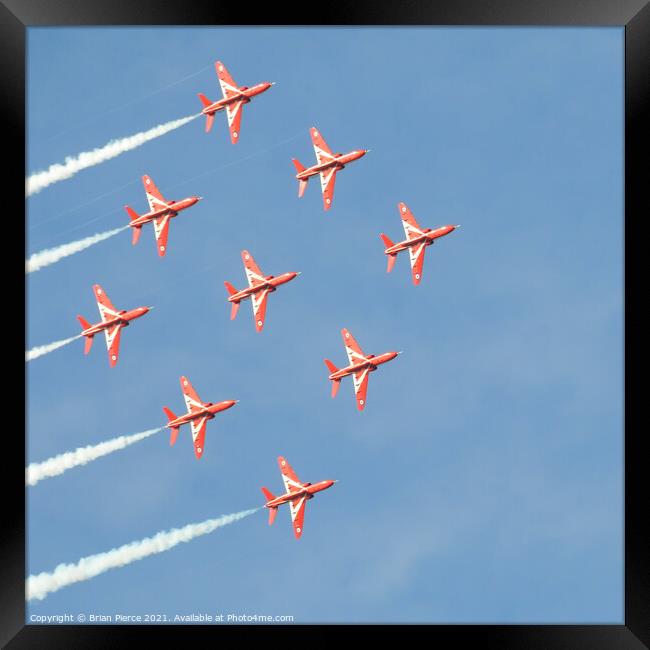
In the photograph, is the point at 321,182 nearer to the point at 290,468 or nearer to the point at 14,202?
the point at 290,468

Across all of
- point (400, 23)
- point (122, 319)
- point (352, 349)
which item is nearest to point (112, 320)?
point (122, 319)

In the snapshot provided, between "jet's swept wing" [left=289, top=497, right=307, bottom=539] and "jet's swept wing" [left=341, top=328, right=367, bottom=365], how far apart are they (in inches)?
485

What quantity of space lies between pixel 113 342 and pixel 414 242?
81.5 feet

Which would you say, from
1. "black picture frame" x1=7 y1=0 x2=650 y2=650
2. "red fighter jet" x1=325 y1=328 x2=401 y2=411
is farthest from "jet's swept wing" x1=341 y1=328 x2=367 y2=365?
"black picture frame" x1=7 y1=0 x2=650 y2=650

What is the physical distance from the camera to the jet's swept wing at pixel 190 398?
110m

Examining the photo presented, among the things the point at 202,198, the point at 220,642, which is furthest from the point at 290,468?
the point at 220,642

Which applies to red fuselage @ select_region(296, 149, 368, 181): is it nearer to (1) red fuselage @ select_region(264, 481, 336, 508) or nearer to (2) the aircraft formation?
(2) the aircraft formation

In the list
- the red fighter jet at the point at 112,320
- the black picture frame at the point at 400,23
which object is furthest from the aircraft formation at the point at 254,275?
the black picture frame at the point at 400,23

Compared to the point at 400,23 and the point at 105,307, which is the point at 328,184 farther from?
the point at 400,23

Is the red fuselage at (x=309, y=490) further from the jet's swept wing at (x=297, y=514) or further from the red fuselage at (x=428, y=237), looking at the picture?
the red fuselage at (x=428, y=237)

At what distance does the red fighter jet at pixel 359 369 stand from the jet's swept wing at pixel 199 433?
10147 millimetres

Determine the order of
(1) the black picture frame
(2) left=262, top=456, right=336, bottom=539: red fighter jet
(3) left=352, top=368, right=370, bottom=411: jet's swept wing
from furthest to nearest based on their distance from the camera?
(3) left=352, top=368, right=370, bottom=411: jet's swept wing
(2) left=262, top=456, right=336, bottom=539: red fighter jet
(1) the black picture frame

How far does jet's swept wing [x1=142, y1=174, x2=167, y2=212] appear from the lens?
4485 inches

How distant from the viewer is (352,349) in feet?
379
